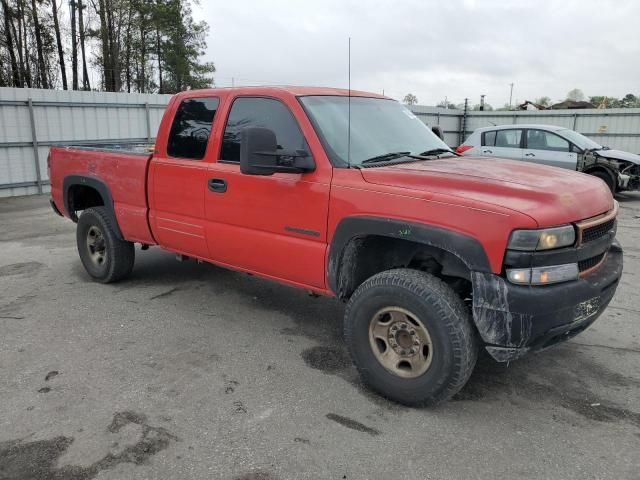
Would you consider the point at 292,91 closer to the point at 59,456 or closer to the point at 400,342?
the point at 400,342

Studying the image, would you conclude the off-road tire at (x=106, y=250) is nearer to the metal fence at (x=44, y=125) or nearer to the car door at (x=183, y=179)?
the car door at (x=183, y=179)

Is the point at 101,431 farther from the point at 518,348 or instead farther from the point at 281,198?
the point at 518,348

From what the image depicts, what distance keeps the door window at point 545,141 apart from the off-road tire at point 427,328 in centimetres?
980

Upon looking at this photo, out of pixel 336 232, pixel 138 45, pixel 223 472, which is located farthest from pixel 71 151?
pixel 138 45

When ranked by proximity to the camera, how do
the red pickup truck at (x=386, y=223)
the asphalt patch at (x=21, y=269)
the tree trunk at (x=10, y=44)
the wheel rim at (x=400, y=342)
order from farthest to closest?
the tree trunk at (x=10, y=44) → the asphalt patch at (x=21, y=269) → the wheel rim at (x=400, y=342) → the red pickup truck at (x=386, y=223)

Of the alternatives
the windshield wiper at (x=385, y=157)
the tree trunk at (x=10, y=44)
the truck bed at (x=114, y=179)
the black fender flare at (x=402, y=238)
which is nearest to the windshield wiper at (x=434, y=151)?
the windshield wiper at (x=385, y=157)

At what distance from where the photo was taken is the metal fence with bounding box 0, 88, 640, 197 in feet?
40.9

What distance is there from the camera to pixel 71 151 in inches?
227

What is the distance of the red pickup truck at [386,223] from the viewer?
2.90 m

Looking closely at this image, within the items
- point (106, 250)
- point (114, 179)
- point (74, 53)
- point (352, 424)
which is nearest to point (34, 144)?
point (106, 250)

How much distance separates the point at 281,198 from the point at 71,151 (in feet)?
10.3

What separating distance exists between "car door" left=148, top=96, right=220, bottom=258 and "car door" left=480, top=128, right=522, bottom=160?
29.4 ft

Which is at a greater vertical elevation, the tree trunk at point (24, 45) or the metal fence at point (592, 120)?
the tree trunk at point (24, 45)

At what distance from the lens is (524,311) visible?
2.83 metres
